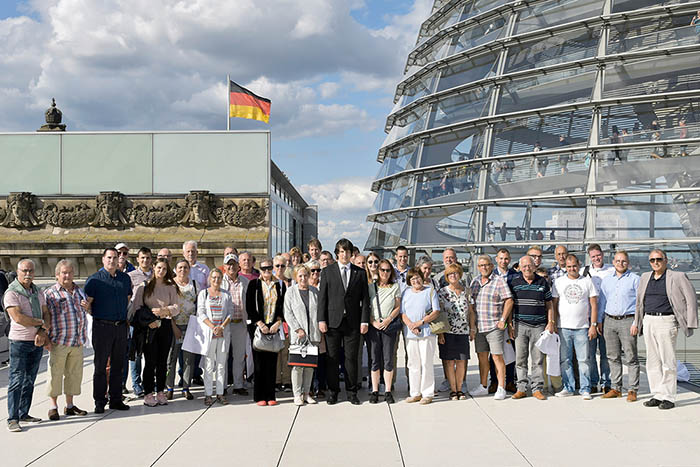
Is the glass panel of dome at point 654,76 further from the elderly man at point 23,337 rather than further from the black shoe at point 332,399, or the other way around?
the elderly man at point 23,337

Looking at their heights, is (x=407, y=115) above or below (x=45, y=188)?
above

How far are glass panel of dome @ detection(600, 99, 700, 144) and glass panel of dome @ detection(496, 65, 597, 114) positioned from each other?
30.0 inches

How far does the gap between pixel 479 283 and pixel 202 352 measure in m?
3.81

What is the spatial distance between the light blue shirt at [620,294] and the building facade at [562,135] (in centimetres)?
478

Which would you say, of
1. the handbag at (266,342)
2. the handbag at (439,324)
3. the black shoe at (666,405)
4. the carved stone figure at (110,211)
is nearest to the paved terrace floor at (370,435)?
the black shoe at (666,405)

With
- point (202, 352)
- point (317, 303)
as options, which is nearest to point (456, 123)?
point (317, 303)

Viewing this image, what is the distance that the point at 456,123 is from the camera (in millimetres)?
14906

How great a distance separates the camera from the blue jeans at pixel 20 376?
6.63 metres

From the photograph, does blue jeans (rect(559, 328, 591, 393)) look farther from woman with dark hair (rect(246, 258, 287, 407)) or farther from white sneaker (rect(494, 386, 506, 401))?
woman with dark hair (rect(246, 258, 287, 407))

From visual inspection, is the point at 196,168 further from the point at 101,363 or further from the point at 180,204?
the point at 101,363

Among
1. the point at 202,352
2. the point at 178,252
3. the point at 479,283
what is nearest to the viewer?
the point at 202,352

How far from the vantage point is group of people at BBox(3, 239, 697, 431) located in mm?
7645

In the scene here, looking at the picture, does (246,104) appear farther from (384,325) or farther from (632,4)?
(384,325)

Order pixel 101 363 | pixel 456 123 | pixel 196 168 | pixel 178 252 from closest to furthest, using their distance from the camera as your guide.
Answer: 1. pixel 101 363
2. pixel 456 123
3. pixel 178 252
4. pixel 196 168
